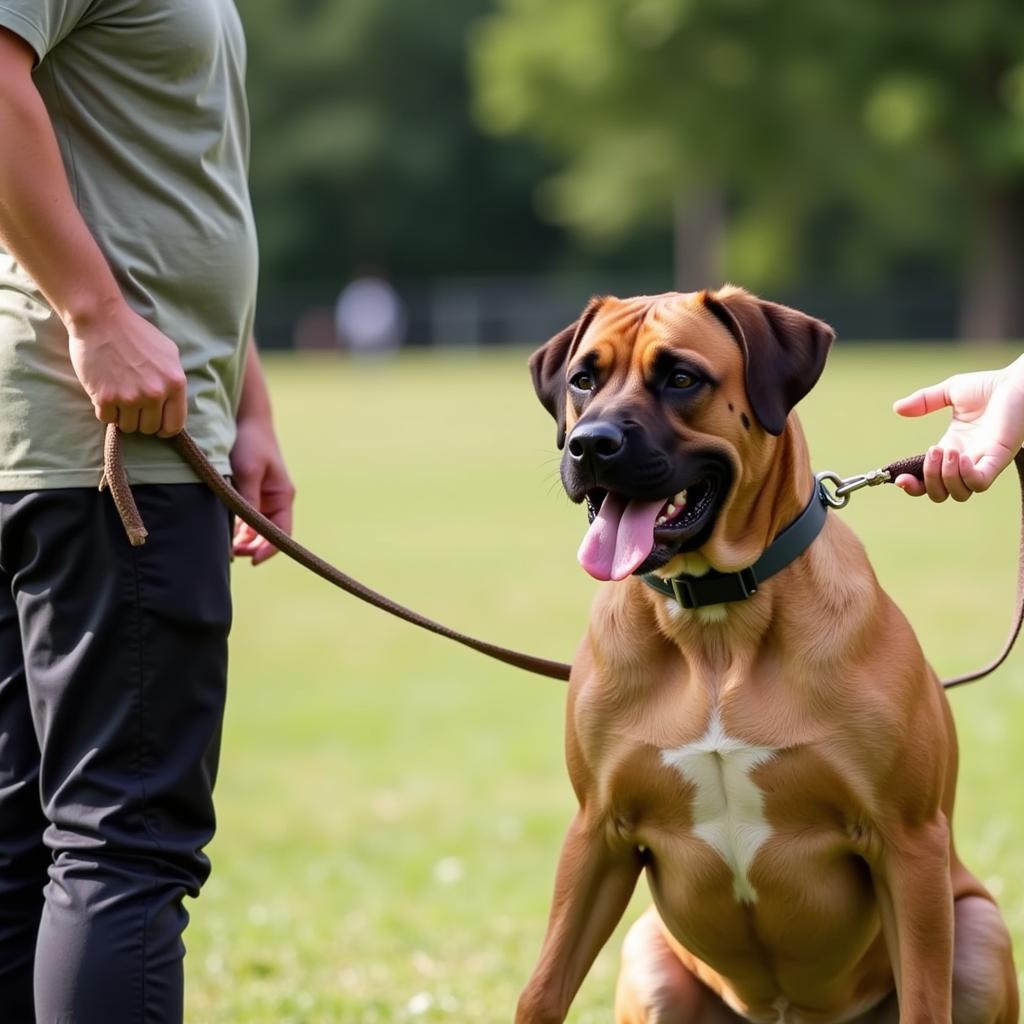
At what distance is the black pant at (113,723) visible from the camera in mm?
3174

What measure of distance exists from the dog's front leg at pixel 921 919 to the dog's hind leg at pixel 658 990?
0.66m

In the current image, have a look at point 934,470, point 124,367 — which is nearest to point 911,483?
point 934,470

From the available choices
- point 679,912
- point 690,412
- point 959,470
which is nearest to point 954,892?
point 679,912

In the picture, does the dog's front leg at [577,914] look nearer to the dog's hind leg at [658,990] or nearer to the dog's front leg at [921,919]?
the dog's hind leg at [658,990]

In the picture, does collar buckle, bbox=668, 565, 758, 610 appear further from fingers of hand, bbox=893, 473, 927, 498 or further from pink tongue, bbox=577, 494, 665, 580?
fingers of hand, bbox=893, 473, 927, 498

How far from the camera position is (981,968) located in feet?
12.5

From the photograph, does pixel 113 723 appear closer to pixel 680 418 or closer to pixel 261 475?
pixel 261 475

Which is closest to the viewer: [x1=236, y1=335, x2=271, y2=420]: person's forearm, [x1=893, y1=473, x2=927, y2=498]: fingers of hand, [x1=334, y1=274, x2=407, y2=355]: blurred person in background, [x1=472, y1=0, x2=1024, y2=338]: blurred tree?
[x1=893, y1=473, x2=927, y2=498]: fingers of hand

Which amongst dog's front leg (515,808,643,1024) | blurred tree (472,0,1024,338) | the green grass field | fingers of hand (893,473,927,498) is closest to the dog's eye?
fingers of hand (893,473,927,498)

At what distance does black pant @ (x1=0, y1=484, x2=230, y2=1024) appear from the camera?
3.17 m

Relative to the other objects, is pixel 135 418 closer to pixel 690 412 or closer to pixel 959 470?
pixel 690 412

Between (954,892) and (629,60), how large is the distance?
42.4m

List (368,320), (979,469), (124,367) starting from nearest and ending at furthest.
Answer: (124,367) → (979,469) → (368,320)

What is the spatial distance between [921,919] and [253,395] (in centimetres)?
178
